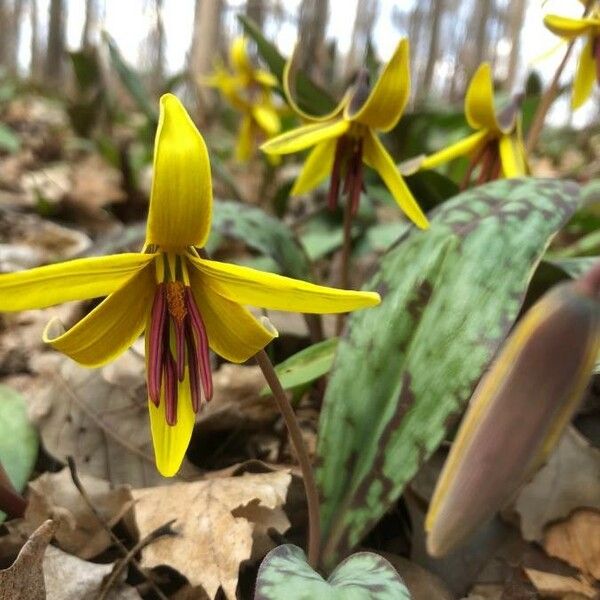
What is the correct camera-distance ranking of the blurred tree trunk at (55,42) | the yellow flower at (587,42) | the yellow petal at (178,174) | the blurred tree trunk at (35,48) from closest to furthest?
the yellow petal at (178,174), the yellow flower at (587,42), the blurred tree trunk at (55,42), the blurred tree trunk at (35,48)

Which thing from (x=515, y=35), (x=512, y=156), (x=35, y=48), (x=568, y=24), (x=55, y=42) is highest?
(x=568, y=24)

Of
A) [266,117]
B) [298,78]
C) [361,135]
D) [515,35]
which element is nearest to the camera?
[361,135]

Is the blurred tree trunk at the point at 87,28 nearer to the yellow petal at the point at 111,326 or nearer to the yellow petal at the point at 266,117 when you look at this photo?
the yellow petal at the point at 266,117

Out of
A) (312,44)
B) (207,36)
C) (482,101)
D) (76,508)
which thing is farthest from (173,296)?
(207,36)

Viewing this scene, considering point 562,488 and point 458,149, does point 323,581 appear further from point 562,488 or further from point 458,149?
point 458,149

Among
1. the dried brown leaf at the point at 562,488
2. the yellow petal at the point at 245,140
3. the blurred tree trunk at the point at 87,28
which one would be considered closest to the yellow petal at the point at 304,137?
the dried brown leaf at the point at 562,488

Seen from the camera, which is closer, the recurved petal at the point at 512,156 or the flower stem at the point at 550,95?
the recurved petal at the point at 512,156

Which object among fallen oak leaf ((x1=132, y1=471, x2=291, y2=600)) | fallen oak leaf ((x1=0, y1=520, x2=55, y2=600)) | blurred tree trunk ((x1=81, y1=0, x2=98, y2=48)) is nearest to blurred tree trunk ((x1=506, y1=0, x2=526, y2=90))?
blurred tree trunk ((x1=81, y1=0, x2=98, y2=48))

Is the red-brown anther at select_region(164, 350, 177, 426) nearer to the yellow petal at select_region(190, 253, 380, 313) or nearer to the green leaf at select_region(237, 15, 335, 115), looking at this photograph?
the yellow petal at select_region(190, 253, 380, 313)
